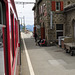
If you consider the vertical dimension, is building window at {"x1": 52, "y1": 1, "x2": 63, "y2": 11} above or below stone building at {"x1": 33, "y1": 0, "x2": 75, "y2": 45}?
above

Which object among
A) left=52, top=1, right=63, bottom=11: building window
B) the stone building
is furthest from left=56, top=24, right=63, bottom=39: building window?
left=52, top=1, right=63, bottom=11: building window

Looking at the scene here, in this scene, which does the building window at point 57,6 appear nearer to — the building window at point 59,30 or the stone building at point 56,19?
the stone building at point 56,19

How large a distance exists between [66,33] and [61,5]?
323 cm

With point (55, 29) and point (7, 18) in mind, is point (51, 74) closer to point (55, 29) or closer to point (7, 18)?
point (7, 18)

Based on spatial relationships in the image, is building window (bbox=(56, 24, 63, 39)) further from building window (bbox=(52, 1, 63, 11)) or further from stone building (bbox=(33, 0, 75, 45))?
building window (bbox=(52, 1, 63, 11))

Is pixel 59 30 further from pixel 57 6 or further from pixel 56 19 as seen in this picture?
pixel 57 6

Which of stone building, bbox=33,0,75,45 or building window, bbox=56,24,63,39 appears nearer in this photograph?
stone building, bbox=33,0,75,45

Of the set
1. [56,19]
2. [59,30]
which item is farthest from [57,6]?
[59,30]

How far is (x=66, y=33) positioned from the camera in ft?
53.2

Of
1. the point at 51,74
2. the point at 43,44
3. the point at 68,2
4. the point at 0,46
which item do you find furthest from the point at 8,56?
the point at 68,2

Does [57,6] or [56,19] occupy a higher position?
[57,6]

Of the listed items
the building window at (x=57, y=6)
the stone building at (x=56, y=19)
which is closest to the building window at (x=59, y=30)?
the stone building at (x=56, y=19)

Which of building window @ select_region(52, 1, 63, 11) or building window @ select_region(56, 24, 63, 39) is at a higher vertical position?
building window @ select_region(52, 1, 63, 11)

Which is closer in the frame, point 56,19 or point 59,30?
point 56,19
